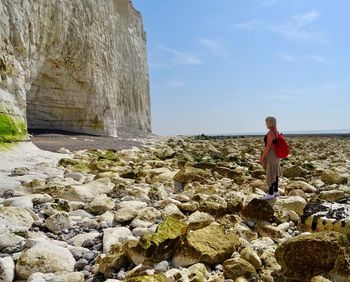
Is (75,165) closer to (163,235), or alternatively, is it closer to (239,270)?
(163,235)

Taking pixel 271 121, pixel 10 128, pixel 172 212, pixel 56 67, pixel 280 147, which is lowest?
pixel 172 212

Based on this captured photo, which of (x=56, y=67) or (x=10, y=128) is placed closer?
(x=10, y=128)

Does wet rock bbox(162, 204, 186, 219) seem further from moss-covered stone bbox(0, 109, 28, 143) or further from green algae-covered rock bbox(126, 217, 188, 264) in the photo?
moss-covered stone bbox(0, 109, 28, 143)

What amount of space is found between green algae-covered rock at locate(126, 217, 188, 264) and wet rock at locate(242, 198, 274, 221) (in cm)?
144

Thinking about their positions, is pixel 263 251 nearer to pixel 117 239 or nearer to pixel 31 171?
pixel 117 239

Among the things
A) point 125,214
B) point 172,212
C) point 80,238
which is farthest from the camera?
point 172,212

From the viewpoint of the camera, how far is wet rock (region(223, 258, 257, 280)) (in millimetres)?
2663

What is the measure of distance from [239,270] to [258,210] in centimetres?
175

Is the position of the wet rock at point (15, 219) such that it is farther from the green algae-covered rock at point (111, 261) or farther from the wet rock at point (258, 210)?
the wet rock at point (258, 210)

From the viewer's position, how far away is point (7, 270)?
2.58 m

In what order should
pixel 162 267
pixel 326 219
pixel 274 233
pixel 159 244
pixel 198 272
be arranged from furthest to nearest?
pixel 274 233 < pixel 326 219 < pixel 159 244 < pixel 162 267 < pixel 198 272

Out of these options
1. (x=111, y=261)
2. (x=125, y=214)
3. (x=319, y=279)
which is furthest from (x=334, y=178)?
(x=111, y=261)

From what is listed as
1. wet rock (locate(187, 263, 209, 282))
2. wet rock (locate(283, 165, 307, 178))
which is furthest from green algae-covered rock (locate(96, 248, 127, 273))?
wet rock (locate(283, 165, 307, 178))

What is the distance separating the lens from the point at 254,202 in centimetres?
441
